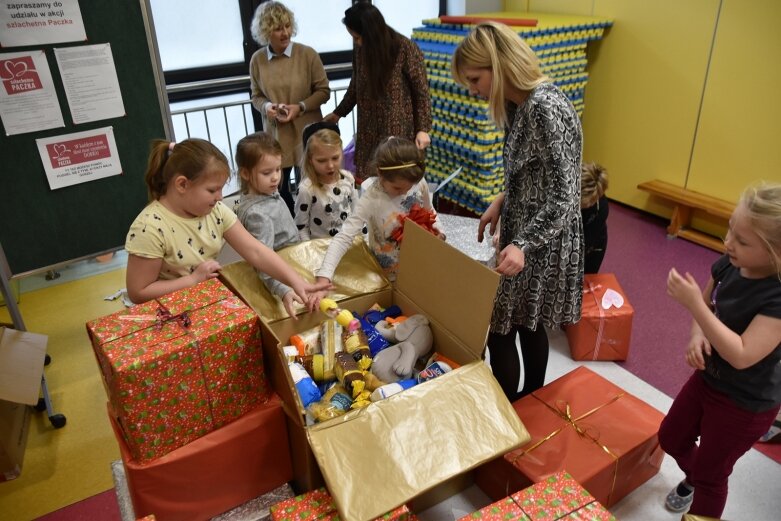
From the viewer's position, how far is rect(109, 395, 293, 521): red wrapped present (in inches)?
55.6

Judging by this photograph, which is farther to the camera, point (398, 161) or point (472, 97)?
point (472, 97)

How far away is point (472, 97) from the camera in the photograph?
12.0 ft

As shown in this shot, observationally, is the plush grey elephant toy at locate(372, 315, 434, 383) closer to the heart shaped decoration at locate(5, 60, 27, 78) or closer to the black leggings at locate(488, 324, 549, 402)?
the black leggings at locate(488, 324, 549, 402)

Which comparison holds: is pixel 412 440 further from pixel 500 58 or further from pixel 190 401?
pixel 500 58

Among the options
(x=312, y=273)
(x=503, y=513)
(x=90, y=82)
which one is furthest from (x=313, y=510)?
(x=90, y=82)

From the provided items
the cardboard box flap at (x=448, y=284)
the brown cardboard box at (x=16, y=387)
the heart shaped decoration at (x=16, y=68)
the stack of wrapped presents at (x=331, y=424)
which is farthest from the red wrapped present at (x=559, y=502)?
the heart shaped decoration at (x=16, y=68)

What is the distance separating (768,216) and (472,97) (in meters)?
2.57

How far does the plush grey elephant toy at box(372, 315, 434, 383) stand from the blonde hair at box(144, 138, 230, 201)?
731 mm

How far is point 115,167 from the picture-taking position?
8.57 feet

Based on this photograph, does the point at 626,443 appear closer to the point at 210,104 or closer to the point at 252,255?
the point at 252,255

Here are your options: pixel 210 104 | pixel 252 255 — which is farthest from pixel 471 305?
pixel 210 104

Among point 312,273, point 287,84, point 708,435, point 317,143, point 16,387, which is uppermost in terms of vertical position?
point 287,84

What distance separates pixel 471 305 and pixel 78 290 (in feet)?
8.69

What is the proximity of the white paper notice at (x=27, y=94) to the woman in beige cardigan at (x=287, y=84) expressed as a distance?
1.13 metres
